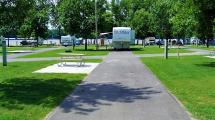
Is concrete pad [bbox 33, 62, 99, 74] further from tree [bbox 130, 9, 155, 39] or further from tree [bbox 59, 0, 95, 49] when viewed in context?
tree [bbox 130, 9, 155, 39]

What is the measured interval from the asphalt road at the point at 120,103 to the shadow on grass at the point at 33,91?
38cm

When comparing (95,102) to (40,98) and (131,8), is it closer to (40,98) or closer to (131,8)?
(40,98)

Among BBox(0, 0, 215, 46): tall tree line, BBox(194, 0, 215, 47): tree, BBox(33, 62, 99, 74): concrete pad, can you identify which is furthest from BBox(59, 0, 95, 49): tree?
BBox(33, 62, 99, 74): concrete pad

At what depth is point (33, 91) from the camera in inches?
530

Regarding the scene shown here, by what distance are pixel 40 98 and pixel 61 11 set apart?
41.6m

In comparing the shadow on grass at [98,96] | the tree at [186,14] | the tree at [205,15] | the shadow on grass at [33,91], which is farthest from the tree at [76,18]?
the shadow on grass at [98,96]

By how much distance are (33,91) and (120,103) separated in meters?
3.35

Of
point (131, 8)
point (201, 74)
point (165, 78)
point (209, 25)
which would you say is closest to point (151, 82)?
point (165, 78)

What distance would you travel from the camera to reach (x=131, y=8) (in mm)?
106625

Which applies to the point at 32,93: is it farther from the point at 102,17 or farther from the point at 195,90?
the point at 102,17

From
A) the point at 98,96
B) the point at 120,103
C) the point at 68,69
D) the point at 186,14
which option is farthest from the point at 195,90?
the point at 186,14

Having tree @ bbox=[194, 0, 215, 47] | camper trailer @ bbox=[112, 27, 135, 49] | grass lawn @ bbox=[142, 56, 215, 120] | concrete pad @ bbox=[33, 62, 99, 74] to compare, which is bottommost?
concrete pad @ bbox=[33, 62, 99, 74]

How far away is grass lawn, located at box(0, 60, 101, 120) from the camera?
32.7 ft

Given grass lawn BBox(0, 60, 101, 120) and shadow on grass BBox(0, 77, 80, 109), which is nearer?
grass lawn BBox(0, 60, 101, 120)
